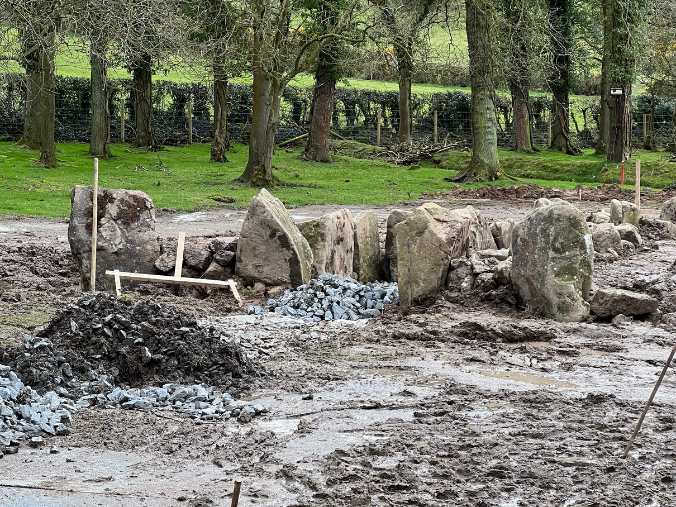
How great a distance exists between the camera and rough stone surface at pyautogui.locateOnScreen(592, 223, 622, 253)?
14.2m

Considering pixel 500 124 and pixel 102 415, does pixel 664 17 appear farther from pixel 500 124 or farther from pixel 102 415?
pixel 102 415

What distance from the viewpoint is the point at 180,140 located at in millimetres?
36500

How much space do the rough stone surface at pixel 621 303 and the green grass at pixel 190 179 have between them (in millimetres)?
11302

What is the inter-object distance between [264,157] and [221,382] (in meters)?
16.6

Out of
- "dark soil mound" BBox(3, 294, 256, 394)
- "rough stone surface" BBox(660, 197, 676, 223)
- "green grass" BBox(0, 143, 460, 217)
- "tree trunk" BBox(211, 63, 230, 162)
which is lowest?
"dark soil mound" BBox(3, 294, 256, 394)

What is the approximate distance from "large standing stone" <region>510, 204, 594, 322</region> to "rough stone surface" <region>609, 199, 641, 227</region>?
23.3 feet

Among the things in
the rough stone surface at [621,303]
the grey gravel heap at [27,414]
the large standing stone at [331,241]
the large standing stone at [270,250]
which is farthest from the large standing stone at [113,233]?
the rough stone surface at [621,303]

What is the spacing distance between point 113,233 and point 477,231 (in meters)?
5.00

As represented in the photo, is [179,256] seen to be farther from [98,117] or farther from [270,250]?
[98,117]

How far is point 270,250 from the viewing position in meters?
11.3

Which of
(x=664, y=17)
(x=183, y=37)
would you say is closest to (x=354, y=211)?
(x=183, y=37)

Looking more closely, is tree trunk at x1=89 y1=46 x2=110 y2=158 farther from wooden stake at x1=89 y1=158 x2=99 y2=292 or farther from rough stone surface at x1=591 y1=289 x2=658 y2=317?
rough stone surface at x1=591 y1=289 x2=658 y2=317

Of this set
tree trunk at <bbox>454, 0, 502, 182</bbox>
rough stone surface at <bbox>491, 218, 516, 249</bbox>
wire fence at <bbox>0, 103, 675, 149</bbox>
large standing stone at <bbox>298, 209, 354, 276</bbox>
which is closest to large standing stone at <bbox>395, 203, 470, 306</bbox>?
large standing stone at <bbox>298, 209, 354, 276</bbox>

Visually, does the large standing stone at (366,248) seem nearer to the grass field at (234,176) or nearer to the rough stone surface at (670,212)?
the grass field at (234,176)
